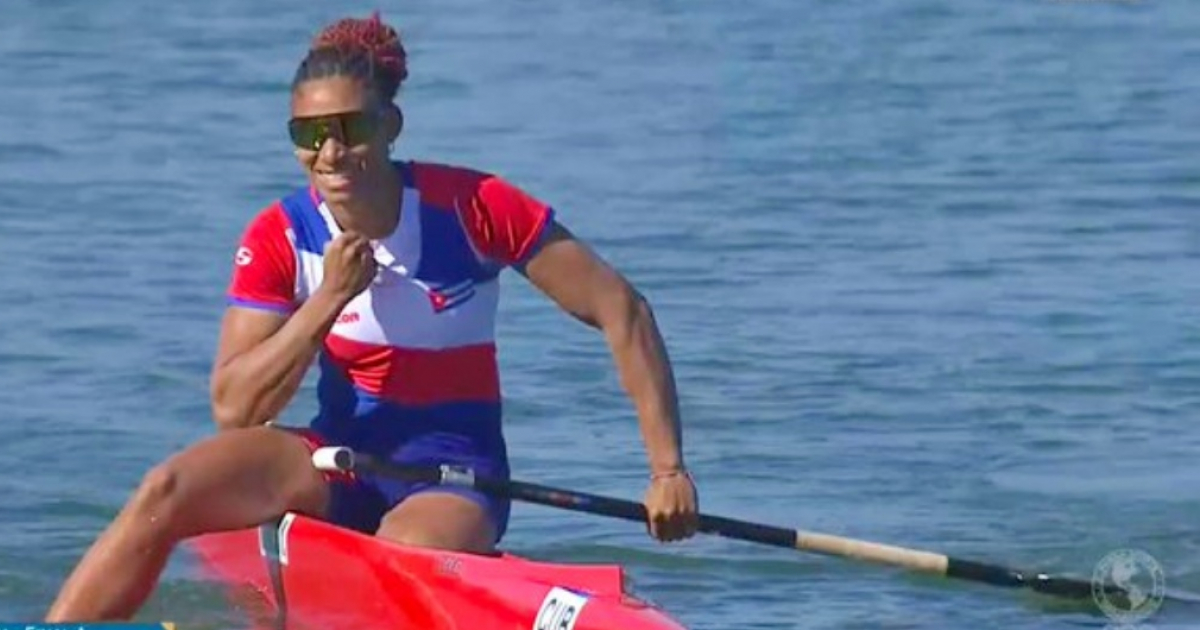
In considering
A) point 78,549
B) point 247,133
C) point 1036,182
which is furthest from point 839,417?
point 247,133

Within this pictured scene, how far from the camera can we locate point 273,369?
24.5 ft

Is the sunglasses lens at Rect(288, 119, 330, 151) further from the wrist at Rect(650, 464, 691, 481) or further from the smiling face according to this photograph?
the wrist at Rect(650, 464, 691, 481)

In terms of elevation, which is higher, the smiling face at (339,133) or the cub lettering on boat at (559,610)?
the smiling face at (339,133)

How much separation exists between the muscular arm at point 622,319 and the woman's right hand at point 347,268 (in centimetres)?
48

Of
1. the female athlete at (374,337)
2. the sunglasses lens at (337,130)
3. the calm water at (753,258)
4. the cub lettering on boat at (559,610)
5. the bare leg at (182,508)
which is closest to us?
the cub lettering on boat at (559,610)

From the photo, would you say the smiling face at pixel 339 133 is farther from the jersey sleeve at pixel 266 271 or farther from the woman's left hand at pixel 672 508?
the woman's left hand at pixel 672 508

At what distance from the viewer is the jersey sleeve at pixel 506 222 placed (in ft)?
25.3

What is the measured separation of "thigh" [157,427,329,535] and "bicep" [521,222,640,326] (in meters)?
0.71

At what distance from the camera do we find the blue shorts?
25.4ft

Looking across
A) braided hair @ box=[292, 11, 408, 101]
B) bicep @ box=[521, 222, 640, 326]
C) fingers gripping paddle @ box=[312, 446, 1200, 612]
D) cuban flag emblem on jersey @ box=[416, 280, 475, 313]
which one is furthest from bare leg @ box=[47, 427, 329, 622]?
braided hair @ box=[292, 11, 408, 101]

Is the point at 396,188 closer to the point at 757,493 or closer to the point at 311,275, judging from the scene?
the point at 311,275

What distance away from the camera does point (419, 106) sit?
61.5 ft

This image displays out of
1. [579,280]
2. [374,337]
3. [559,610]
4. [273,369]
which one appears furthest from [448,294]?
[559,610]

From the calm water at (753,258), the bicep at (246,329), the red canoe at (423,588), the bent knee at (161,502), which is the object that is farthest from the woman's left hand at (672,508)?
the calm water at (753,258)
